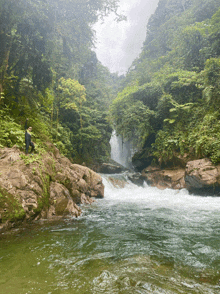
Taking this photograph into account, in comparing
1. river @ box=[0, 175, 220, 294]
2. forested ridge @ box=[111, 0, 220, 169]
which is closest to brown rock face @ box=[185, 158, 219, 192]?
forested ridge @ box=[111, 0, 220, 169]

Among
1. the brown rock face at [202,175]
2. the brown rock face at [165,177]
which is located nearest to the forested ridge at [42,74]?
the brown rock face at [165,177]

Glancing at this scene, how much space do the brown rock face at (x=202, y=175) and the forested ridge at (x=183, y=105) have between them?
22.9 inches

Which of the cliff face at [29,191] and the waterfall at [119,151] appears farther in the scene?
the waterfall at [119,151]

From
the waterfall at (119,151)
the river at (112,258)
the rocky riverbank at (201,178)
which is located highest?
the waterfall at (119,151)

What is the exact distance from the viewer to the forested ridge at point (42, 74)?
951cm

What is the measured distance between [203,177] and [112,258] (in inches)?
355

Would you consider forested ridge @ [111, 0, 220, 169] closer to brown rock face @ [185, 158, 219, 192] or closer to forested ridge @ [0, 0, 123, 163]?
brown rock face @ [185, 158, 219, 192]

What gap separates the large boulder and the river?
473 cm

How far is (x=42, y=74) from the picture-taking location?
438 inches

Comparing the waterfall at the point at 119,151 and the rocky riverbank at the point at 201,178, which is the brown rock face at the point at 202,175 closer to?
the rocky riverbank at the point at 201,178

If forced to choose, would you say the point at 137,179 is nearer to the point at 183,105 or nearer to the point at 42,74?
the point at 183,105

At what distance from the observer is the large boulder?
10.2 meters

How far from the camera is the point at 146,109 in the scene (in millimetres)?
17125

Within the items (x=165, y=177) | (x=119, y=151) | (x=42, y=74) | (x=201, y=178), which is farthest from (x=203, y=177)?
(x=119, y=151)
